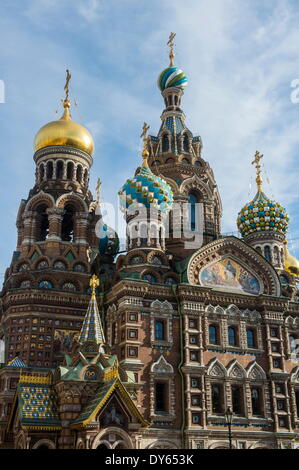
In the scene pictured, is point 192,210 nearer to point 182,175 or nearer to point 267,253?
point 182,175

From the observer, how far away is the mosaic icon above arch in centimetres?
2486

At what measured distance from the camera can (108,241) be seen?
1169 inches

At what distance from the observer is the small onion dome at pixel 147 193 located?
84.3 feet

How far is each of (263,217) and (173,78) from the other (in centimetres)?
951

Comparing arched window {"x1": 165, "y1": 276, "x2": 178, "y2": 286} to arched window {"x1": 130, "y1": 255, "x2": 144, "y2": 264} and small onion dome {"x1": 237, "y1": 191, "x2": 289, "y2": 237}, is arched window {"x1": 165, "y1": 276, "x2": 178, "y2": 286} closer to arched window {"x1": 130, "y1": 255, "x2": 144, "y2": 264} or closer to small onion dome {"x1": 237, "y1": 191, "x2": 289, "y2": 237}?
arched window {"x1": 130, "y1": 255, "x2": 144, "y2": 264}

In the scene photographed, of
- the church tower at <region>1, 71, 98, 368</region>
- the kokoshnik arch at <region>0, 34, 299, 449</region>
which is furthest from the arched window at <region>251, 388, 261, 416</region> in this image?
the church tower at <region>1, 71, 98, 368</region>

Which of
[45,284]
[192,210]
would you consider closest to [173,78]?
[192,210]

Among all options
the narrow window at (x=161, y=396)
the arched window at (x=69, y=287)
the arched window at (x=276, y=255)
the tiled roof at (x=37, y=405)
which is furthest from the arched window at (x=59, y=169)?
the arched window at (x=276, y=255)

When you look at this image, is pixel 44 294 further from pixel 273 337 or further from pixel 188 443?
pixel 273 337

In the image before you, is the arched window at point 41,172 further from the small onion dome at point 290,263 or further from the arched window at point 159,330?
the small onion dome at point 290,263

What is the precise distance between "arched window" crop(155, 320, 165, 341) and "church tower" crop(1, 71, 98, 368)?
3.45m

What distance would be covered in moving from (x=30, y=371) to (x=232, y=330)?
8.41m

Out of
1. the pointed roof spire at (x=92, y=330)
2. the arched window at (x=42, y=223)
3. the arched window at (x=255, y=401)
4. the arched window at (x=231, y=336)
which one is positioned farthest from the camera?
the arched window at (x=42, y=223)

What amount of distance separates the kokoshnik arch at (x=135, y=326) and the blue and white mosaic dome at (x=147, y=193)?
0.06 metres
